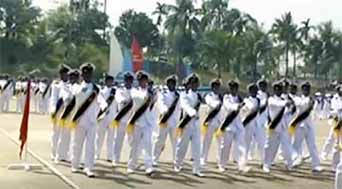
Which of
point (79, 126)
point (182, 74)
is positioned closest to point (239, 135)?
point (79, 126)

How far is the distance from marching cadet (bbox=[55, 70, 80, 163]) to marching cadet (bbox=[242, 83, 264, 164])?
12.1 ft

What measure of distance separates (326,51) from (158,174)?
85.1 metres

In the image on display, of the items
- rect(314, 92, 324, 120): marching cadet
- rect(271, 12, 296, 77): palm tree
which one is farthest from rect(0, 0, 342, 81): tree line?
rect(314, 92, 324, 120): marching cadet

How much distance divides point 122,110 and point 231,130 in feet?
7.56

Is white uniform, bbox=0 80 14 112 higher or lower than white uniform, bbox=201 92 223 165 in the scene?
higher

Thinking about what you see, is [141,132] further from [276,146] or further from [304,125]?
[304,125]

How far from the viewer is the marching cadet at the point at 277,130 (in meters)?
16.7

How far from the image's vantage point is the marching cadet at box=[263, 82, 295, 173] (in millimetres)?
16688

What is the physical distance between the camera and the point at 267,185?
14531 mm

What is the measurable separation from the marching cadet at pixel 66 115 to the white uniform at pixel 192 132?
84.6 inches

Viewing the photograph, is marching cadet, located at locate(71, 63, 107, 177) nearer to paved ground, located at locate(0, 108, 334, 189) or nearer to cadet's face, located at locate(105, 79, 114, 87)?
paved ground, located at locate(0, 108, 334, 189)

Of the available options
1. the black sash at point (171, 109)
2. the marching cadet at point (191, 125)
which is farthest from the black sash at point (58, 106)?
the marching cadet at point (191, 125)

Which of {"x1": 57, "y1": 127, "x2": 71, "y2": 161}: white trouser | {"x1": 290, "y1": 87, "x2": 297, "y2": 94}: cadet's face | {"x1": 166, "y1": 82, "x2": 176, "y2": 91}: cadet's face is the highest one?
{"x1": 290, "y1": 87, "x2": 297, "y2": 94}: cadet's face

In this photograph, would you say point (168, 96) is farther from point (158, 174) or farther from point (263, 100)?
point (263, 100)
